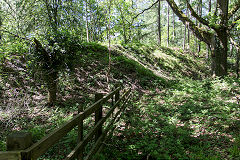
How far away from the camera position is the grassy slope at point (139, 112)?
379 cm

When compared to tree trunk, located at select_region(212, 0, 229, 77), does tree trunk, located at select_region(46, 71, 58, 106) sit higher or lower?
lower

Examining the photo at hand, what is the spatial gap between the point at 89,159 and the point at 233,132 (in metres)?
4.09

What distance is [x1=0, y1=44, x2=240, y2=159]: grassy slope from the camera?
3.79 m

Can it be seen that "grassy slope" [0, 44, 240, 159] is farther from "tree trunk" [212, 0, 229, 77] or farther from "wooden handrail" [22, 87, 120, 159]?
"wooden handrail" [22, 87, 120, 159]

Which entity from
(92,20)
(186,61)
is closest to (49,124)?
(186,61)

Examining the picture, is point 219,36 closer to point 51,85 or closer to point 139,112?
point 139,112

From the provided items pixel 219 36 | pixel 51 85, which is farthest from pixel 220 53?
pixel 51 85

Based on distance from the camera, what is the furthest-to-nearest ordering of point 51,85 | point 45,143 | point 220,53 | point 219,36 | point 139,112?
point 220,53
point 219,36
point 51,85
point 139,112
point 45,143

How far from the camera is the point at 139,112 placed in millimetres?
6902

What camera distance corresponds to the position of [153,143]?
3.94 m

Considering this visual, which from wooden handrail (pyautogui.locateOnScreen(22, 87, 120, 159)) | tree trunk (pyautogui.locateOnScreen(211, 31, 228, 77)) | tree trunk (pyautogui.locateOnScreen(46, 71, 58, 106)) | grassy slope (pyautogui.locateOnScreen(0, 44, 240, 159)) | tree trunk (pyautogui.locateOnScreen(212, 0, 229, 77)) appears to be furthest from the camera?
tree trunk (pyautogui.locateOnScreen(211, 31, 228, 77))

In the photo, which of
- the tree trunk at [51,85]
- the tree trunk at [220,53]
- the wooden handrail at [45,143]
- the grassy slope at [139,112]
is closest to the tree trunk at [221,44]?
the tree trunk at [220,53]

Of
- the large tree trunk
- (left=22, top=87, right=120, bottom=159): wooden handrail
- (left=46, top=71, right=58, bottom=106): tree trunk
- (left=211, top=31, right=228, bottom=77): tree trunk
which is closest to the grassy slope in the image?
(left=46, top=71, right=58, bottom=106): tree trunk

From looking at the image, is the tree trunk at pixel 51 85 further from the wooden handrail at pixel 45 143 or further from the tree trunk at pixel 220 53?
the tree trunk at pixel 220 53
